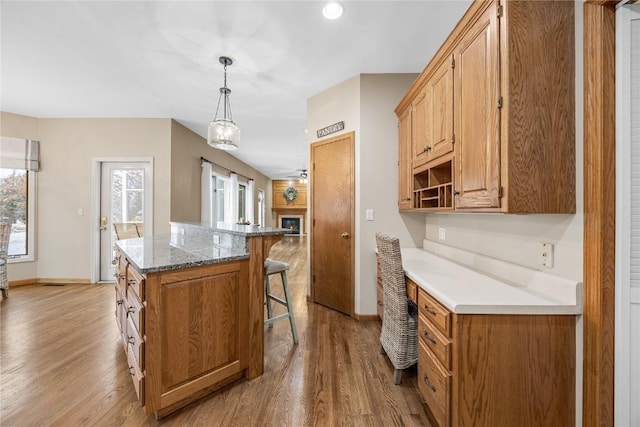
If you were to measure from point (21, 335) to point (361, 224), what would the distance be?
3.38 m

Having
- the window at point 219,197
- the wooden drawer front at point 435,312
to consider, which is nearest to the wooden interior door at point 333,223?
the wooden drawer front at point 435,312

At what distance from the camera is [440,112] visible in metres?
1.96

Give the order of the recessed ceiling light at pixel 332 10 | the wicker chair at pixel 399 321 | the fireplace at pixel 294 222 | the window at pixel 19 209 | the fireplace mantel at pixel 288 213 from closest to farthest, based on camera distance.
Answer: the wicker chair at pixel 399 321
the recessed ceiling light at pixel 332 10
the window at pixel 19 209
the fireplace mantel at pixel 288 213
the fireplace at pixel 294 222

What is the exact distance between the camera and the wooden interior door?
3.08m

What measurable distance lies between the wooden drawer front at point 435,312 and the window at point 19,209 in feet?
18.7

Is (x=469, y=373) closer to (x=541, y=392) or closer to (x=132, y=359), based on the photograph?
(x=541, y=392)

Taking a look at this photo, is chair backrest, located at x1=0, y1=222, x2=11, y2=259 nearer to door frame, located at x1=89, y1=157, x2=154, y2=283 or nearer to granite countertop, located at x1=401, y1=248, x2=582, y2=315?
door frame, located at x1=89, y1=157, x2=154, y2=283

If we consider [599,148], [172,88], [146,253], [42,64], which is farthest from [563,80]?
[42,64]

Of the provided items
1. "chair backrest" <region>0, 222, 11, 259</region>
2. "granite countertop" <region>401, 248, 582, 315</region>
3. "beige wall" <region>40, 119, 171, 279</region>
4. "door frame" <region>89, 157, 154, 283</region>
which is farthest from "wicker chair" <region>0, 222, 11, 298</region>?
"granite countertop" <region>401, 248, 582, 315</region>

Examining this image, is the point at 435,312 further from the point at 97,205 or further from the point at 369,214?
the point at 97,205

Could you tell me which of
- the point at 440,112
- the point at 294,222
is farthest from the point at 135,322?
the point at 294,222

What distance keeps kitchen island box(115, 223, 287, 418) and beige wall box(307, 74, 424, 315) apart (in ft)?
4.09

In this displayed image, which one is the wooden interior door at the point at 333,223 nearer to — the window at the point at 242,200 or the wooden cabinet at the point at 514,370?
the wooden cabinet at the point at 514,370

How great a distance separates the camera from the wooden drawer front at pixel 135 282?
4.94 ft
